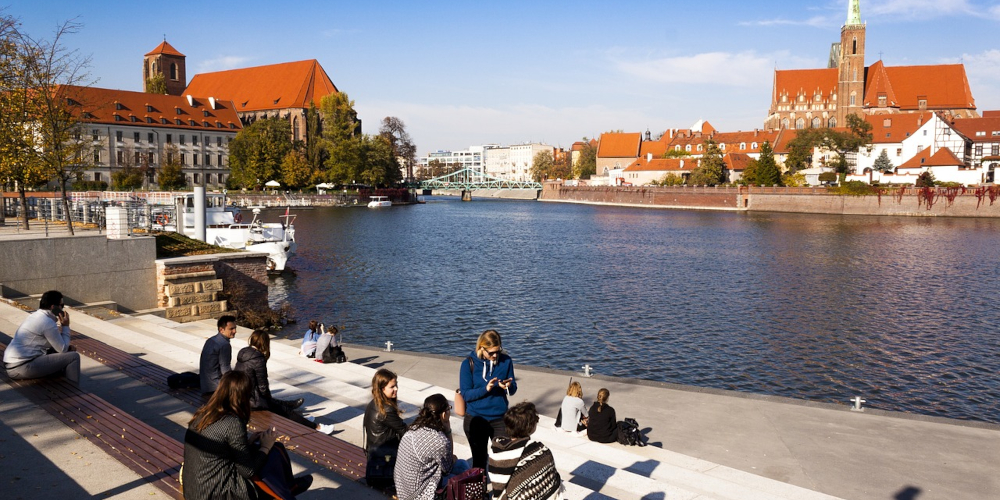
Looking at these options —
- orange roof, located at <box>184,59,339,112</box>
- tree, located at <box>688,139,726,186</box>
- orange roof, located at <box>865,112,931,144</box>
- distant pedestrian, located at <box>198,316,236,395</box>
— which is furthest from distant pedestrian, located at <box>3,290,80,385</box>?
orange roof, located at <box>865,112,931,144</box>

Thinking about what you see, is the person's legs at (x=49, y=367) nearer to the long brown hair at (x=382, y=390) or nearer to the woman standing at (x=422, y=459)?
the long brown hair at (x=382, y=390)

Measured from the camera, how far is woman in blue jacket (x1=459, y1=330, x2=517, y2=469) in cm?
715

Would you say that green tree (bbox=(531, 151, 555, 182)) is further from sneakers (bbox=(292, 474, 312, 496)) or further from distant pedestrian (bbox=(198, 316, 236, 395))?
sneakers (bbox=(292, 474, 312, 496))

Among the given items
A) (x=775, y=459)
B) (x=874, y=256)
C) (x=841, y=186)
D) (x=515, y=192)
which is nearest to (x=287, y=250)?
(x=775, y=459)

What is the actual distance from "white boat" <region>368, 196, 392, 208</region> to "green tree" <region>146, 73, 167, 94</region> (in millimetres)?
40257

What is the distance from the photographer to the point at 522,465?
228 inches

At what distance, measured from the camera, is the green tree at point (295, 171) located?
327 ft

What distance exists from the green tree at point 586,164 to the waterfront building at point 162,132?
3267 inches

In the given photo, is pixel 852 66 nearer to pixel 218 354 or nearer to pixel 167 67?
pixel 167 67

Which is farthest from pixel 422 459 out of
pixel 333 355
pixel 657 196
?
pixel 657 196

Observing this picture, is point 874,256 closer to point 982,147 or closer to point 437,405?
point 437,405

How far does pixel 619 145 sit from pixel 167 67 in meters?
88.9

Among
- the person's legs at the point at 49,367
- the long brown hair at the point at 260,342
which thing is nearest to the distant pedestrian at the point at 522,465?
the long brown hair at the point at 260,342

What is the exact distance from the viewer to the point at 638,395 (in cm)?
1362
